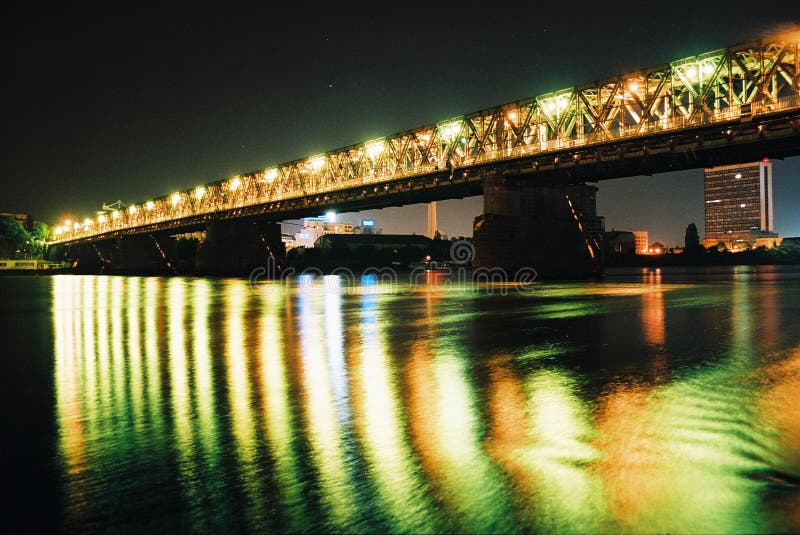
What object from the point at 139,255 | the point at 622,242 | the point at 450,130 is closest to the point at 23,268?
the point at 139,255

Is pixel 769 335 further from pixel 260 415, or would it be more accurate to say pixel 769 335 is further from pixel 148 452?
pixel 148 452

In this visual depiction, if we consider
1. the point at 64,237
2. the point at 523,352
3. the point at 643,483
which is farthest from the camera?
the point at 64,237

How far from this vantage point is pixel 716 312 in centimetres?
1977

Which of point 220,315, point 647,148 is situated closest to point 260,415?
point 220,315

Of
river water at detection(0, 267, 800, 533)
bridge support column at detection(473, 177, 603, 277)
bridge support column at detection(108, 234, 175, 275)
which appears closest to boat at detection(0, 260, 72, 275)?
bridge support column at detection(108, 234, 175, 275)

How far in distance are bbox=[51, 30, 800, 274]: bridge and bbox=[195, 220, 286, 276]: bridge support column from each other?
409 inches

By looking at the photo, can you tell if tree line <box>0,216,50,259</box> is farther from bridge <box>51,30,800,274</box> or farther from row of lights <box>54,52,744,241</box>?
bridge <box>51,30,800,274</box>

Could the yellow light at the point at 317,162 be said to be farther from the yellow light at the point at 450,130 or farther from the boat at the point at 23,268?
the boat at the point at 23,268

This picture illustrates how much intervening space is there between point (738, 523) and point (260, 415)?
4764 millimetres

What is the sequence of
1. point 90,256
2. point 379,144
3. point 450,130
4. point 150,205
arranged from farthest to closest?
point 90,256 → point 150,205 → point 379,144 → point 450,130

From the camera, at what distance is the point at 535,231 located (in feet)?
183

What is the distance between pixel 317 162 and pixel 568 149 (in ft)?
164

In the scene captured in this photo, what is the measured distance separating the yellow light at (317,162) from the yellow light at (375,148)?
11.8 m

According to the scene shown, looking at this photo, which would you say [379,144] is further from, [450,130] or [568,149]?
[568,149]
